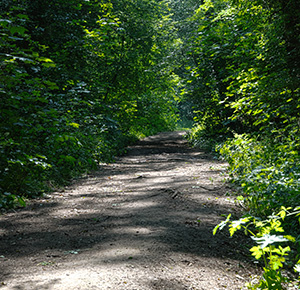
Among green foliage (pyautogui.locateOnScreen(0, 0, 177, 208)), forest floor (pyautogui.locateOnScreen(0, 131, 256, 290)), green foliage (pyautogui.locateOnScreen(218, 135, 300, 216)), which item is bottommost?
forest floor (pyautogui.locateOnScreen(0, 131, 256, 290))

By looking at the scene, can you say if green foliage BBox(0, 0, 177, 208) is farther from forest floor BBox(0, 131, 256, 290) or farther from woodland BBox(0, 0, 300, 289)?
forest floor BBox(0, 131, 256, 290)

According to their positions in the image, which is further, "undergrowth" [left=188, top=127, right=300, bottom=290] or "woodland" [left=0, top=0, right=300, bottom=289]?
"woodland" [left=0, top=0, right=300, bottom=289]

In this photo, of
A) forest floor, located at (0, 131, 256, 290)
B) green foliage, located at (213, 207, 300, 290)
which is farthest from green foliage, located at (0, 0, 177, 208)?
green foliage, located at (213, 207, 300, 290)

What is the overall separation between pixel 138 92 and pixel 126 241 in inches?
500

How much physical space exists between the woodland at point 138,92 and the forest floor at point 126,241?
1.14 ft

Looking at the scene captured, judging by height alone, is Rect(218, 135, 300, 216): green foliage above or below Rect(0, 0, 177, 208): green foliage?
below

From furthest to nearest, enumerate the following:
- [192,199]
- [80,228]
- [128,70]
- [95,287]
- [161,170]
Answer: [128,70] → [161,170] → [192,199] → [80,228] → [95,287]

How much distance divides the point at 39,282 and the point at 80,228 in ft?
5.49

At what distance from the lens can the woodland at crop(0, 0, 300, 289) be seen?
394 cm

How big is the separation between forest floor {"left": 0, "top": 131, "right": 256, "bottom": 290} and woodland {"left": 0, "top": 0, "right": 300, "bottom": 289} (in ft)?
1.14

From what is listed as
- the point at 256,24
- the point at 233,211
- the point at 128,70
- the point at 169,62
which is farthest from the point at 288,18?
the point at 169,62

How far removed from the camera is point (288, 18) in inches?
229

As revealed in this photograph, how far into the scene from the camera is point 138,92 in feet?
51.5

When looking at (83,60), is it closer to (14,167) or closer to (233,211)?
(14,167)
